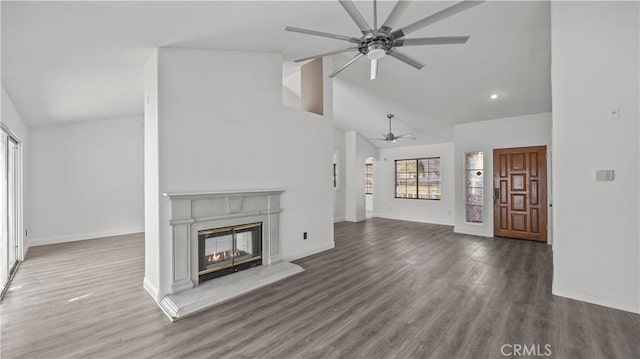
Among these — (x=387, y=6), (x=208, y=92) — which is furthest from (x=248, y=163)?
(x=387, y=6)

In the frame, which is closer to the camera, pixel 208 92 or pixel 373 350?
pixel 373 350

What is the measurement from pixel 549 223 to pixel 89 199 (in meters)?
9.79

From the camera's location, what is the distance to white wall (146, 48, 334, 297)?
126 inches

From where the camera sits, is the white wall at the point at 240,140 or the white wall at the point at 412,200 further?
the white wall at the point at 412,200

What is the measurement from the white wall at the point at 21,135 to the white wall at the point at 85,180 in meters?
0.29

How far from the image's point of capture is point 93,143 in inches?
245

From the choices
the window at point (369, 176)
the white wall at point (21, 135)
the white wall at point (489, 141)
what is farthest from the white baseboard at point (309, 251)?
the window at point (369, 176)

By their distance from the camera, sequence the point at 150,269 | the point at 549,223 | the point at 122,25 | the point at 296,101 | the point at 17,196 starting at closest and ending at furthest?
the point at 122,25, the point at 150,269, the point at 17,196, the point at 549,223, the point at 296,101

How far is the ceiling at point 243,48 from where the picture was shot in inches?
94.9

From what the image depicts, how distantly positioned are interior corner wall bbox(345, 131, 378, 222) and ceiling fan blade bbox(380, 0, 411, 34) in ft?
20.1

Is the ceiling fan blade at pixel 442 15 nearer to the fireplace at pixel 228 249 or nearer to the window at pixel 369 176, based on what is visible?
the fireplace at pixel 228 249

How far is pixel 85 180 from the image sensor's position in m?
6.11

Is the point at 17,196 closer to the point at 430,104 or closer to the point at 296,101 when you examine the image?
the point at 296,101

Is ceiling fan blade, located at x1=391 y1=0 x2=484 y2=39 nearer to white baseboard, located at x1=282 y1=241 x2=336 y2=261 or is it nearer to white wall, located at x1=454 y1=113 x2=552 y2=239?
white baseboard, located at x1=282 y1=241 x2=336 y2=261
